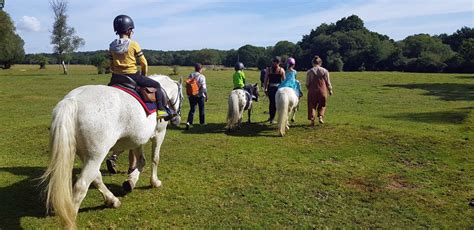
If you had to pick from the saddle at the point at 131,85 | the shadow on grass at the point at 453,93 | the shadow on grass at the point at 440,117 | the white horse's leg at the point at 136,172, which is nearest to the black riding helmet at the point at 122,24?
the saddle at the point at 131,85

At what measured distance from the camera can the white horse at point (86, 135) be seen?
202 inches

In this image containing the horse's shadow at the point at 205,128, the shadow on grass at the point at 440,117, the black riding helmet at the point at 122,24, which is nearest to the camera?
the black riding helmet at the point at 122,24

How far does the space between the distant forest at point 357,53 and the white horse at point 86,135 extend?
4934 centimetres

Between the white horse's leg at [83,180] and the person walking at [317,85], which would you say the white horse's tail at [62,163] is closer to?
the white horse's leg at [83,180]

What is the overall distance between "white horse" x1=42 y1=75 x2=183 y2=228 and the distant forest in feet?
162

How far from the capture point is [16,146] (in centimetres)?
1084

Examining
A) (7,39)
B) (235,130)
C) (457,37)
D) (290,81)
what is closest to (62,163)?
(235,130)

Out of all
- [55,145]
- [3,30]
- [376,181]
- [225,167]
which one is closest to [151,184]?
[225,167]

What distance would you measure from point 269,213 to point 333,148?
4.77 meters

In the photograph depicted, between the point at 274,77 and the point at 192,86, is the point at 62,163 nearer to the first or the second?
the point at 192,86

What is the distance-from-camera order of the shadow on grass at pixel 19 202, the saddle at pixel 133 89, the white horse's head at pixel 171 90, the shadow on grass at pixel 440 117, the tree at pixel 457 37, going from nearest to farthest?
the shadow on grass at pixel 19 202 < the saddle at pixel 133 89 < the white horse's head at pixel 171 90 < the shadow on grass at pixel 440 117 < the tree at pixel 457 37

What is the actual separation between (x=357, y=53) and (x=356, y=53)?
394mm

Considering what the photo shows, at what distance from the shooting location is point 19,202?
6547 mm

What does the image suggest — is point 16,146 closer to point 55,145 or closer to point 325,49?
point 55,145
